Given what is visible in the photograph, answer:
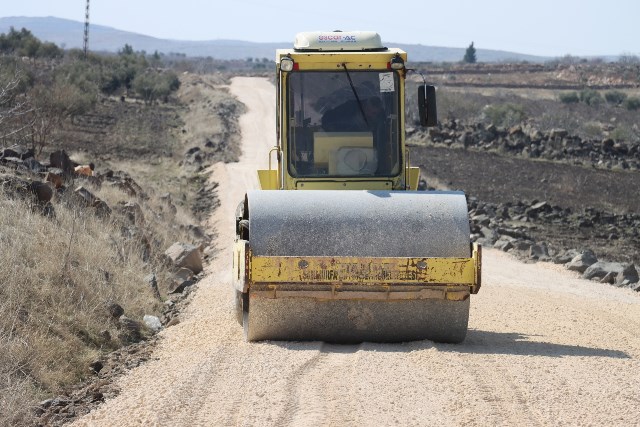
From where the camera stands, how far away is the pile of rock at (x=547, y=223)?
1969 centimetres

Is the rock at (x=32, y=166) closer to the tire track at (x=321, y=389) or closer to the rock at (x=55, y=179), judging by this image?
the rock at (x=55, y=179)

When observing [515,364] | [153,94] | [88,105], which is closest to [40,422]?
[515,364]

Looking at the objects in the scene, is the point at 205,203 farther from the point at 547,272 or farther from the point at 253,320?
the point at 253,320

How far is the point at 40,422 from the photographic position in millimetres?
8578

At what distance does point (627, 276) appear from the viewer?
1916cm

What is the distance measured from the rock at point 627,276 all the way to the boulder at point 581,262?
111 centimetres

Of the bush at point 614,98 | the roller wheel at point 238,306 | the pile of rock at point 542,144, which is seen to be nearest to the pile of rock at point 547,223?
the roller wheel at point 238,306

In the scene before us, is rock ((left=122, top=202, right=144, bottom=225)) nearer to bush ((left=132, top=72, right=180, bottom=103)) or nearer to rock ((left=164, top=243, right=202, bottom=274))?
rock ((left=164, top=243, right=202, bottom=274))

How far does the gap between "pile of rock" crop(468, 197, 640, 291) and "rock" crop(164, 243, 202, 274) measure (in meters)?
6.88

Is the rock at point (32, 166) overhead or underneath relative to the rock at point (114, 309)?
overhead

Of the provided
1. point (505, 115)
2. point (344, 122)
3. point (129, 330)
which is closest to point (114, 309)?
point (129, 330)

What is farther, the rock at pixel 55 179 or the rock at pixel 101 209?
the rock at pixel 55 179

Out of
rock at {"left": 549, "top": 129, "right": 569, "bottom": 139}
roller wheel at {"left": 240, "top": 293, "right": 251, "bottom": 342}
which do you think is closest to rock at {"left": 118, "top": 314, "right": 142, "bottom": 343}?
roller wheel at {"left": 240, "top": 293, "right": 251, "bottom": 342}

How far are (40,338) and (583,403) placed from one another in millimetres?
5101
